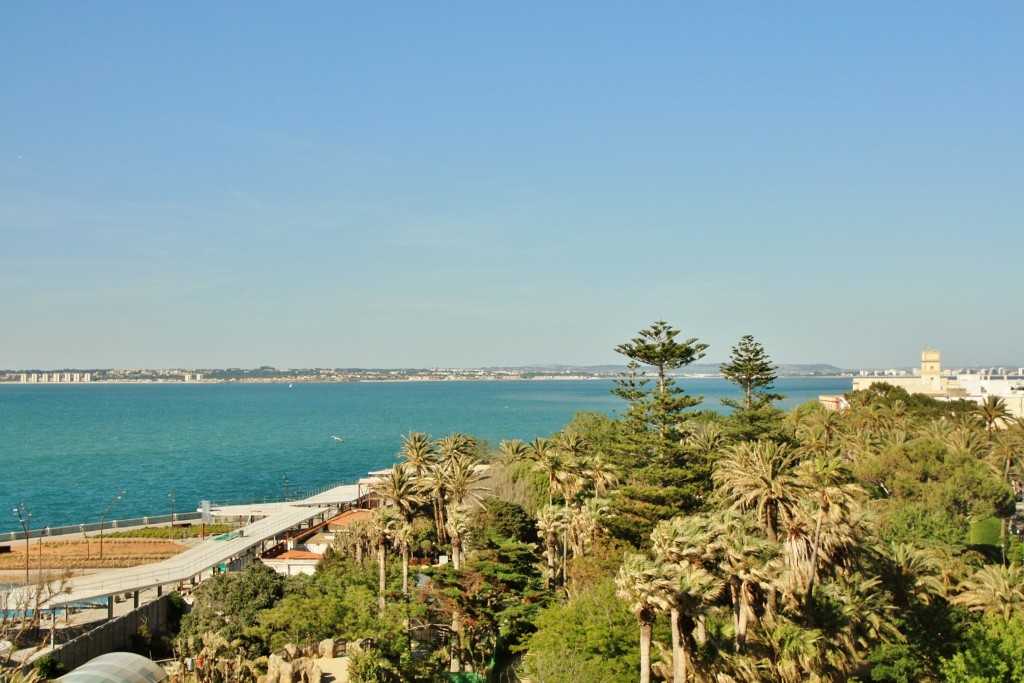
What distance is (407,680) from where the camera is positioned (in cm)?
2506

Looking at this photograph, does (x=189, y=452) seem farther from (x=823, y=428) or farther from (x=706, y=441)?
(x=706, y=441)

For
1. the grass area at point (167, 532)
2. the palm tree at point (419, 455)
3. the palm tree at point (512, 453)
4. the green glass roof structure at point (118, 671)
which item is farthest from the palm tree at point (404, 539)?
the grass area at point (167, 532)

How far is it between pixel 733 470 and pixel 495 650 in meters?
9.92

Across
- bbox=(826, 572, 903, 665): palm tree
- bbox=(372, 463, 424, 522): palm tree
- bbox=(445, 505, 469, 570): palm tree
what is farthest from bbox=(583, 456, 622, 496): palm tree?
bbox=(826, 572, 903, 665): palm tree

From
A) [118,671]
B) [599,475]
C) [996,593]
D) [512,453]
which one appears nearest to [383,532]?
[118,671]

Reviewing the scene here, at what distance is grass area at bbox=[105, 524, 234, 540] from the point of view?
1940 inches

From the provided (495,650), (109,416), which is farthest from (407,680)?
(109,416)

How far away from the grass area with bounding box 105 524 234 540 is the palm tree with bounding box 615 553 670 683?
34.8 m

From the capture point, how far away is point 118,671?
945 inches

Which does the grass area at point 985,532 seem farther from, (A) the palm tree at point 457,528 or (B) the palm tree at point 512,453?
(A) the palm tree at point 457,528

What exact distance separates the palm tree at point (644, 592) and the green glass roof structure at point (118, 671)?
13.9 m

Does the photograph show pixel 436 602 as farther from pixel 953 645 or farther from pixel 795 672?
pixel 953 645

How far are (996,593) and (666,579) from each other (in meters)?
12.6

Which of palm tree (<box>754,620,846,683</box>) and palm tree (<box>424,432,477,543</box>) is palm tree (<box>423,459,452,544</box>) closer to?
palm tree (<box>424,432,477,543</box>)
